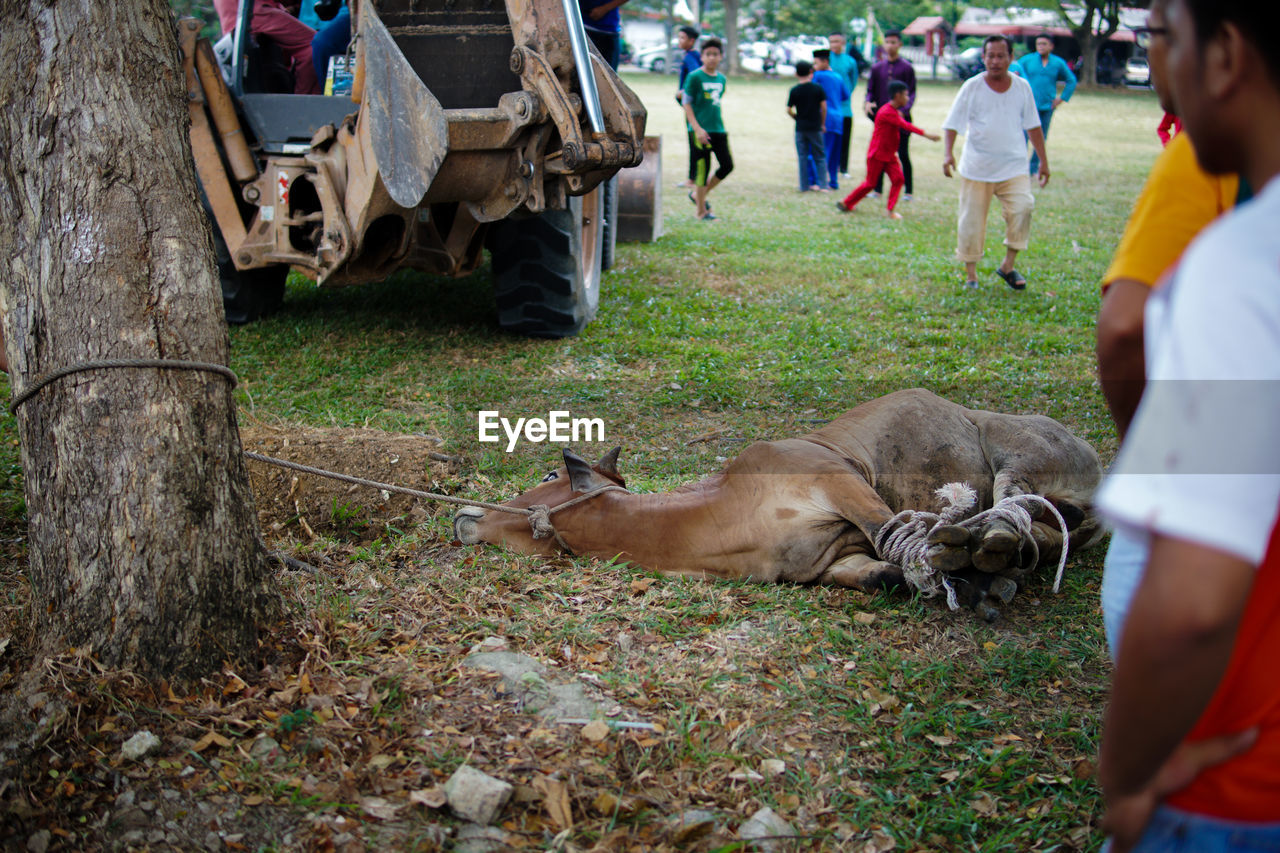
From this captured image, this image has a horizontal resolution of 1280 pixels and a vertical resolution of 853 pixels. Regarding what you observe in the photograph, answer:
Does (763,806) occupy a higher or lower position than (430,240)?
lower

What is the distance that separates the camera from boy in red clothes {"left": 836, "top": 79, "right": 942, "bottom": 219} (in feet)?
43.2

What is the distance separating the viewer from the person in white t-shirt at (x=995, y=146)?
8.78 meters

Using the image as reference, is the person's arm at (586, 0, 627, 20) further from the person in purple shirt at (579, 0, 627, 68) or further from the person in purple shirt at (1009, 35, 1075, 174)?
the person in purple shirt at (1009, 35, 1075, 174)

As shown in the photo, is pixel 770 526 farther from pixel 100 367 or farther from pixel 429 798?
pixel 100 367

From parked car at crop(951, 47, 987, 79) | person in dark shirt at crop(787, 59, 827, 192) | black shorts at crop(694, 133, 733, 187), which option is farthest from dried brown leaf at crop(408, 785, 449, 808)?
parked car at crop(951, 47, 987, 79)

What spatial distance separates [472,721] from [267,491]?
2.23m

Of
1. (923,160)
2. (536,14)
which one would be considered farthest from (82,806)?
(923,160)

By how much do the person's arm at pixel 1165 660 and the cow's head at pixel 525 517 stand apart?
9.61 ft

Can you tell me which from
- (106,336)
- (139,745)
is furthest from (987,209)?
(139,745)

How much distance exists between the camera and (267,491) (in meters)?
4.70

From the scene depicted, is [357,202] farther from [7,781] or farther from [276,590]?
[7,781]

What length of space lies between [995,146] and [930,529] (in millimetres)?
6042

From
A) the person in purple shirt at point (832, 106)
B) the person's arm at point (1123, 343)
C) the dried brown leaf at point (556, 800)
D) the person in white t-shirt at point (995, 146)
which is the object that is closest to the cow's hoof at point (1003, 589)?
the dried brown leaf at point (556, 800)

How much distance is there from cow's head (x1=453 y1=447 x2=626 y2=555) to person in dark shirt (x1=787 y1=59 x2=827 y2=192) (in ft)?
39.1
